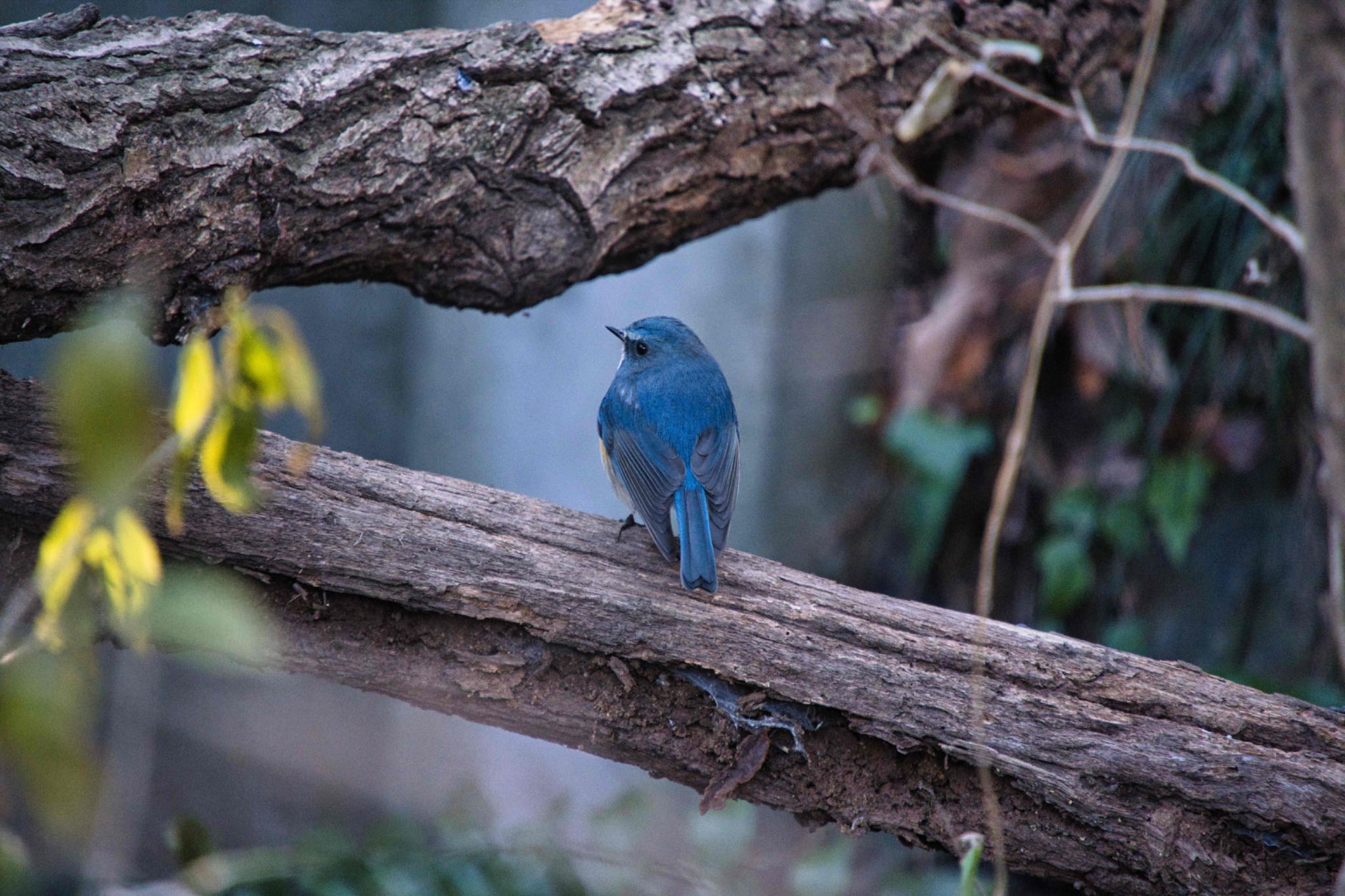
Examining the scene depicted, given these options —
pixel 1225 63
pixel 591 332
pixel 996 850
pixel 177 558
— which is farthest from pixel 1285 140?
pixel 177 558

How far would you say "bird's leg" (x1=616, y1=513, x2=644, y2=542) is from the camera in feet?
Answer: 7.75

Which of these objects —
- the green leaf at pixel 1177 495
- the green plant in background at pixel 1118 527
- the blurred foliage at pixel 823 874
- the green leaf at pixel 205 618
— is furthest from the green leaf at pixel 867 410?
the green leaf at pixel 205 618

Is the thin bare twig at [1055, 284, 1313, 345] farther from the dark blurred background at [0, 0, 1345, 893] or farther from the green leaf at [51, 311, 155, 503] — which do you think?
the dark blurred background at [0, 0, 1345, 893]

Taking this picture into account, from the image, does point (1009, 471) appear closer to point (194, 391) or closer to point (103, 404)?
point (194, 391)

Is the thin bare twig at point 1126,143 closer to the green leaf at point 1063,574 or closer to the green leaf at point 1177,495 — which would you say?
the green leaf at point 1177,495

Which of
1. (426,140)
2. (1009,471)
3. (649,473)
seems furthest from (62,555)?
(649,473)

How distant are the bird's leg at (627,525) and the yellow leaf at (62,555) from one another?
1456mm

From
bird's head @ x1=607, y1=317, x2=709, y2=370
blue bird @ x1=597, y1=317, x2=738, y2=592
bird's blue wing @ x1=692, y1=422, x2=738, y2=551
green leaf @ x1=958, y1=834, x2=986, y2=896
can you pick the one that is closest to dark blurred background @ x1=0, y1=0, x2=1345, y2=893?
bird's head @ x1=607, y1=317, x2=709, y2=370

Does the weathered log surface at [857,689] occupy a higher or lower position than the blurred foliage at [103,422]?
lower

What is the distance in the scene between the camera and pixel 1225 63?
4.10m

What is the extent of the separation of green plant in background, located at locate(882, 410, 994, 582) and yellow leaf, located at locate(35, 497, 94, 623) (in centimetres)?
386

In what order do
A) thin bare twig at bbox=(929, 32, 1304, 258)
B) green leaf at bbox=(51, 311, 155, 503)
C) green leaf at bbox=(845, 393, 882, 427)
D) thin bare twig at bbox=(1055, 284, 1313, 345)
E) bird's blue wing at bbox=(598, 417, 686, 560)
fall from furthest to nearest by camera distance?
green leaf at bbox=(845, 393, 882, 427), bird's blue wing at bbox=(598, 417, 686, 560), thin bare twig at bbox=(929, 32, 1304, 258), thin bare twig at bbox=(1055, 284, 1313, 345), green leaf at bbox=(51, 311, 155, 503)

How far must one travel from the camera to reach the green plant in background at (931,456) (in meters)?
4.46

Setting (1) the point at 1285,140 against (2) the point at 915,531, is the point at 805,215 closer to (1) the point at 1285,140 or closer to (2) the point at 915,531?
(2) the point at 915,531
